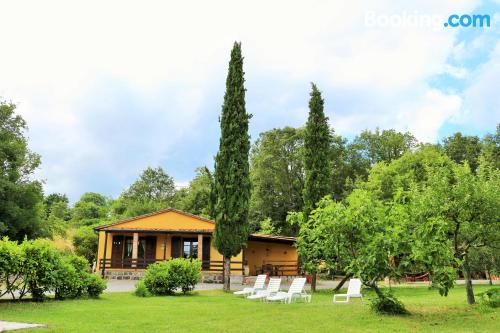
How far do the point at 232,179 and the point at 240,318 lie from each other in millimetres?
10475

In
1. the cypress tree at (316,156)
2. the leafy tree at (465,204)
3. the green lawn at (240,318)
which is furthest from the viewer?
the cypress tree at (316,156)

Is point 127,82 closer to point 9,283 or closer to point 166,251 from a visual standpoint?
point 9,283

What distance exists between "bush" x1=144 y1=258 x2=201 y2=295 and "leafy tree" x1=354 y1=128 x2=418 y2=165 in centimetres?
3539

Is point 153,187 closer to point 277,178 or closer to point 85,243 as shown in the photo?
point 277,178

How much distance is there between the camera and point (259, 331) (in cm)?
819

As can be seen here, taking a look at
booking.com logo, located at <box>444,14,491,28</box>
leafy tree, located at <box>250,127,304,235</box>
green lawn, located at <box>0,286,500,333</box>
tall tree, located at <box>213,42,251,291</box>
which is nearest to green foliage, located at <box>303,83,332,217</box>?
tall tree, located at <box>213,42,251,291</box>

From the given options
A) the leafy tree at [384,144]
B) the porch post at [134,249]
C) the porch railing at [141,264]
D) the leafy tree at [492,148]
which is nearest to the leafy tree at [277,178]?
the leafy tree at [384,144]

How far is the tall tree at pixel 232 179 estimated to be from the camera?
2012 cm

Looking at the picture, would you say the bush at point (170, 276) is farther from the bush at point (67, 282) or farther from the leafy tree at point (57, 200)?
the leafy tree at point (57, 200)

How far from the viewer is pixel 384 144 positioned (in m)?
48.7

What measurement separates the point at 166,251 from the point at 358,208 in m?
21.2

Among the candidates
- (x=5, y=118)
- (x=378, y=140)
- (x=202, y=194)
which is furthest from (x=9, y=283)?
(x=378, y=140)

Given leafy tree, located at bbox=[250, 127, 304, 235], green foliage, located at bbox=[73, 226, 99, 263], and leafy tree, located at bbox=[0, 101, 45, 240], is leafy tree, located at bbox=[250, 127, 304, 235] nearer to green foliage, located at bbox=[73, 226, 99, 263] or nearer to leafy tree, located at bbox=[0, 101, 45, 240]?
green foliage, located at bbox=[73, 226, 99, 263]

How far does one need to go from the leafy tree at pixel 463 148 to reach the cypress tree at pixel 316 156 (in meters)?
27.5
